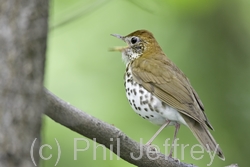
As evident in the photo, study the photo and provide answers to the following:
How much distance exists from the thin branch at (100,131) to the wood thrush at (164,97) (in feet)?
1.71

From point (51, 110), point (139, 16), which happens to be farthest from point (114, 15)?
point (51, 110)

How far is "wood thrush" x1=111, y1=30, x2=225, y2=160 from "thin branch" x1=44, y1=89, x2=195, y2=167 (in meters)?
0.52

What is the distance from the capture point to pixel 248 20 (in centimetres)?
740

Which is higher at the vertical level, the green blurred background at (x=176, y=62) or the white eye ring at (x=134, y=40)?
the white eye ring at (x=134, y=40)

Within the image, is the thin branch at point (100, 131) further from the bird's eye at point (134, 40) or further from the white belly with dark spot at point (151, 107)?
the bird's eye at point (134, 40)

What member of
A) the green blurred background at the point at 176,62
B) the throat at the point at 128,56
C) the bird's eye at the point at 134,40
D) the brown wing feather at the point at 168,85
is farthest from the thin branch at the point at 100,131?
the green blurred background at the point at 176,62

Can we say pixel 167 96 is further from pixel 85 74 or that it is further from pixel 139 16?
pixel 139 16

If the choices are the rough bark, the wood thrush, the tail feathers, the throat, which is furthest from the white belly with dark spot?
the rough bark

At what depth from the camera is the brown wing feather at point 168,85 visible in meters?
5.00

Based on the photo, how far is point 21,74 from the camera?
7.65 feet

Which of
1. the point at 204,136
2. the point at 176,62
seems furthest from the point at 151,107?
the point at 176,62

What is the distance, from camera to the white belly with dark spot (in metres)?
5.18

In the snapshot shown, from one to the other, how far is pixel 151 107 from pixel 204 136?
0.63m

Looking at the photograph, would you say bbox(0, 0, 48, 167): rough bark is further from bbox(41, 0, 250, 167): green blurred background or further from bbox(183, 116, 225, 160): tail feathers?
bbox(41, 0, 250, 167): green blurred background
